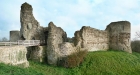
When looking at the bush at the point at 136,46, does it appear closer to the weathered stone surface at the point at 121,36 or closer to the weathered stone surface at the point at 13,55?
the weathered stone surface at the point at 121,36

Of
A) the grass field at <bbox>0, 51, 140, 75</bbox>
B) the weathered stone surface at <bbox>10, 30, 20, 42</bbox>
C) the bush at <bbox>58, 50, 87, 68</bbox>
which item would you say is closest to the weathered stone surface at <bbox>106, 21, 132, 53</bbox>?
the grass field at <bbox>0, 51, 140, 75</bbox>

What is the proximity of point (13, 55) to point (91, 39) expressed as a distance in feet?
43.5

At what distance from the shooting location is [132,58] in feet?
92.2

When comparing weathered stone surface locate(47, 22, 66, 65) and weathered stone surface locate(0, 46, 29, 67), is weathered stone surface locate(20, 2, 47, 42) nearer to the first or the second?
weathered stone surface locate(47, 22, 66, 65)

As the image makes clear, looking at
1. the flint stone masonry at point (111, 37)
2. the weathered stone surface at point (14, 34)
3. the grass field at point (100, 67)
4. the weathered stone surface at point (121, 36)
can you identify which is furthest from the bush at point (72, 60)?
the weathered stone surface at point (14, 34)

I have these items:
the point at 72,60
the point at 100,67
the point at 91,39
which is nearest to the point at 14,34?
the point at 91,39

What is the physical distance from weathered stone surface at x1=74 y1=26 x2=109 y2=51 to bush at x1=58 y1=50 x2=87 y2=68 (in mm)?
2373

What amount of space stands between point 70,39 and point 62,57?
6.06 meters

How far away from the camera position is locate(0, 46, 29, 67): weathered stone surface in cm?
1842

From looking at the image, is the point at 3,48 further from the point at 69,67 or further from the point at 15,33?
the point at 15,33

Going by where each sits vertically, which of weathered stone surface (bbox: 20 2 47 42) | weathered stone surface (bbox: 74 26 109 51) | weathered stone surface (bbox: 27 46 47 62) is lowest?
weathered stone surface (bbox: 27 46 47 62)

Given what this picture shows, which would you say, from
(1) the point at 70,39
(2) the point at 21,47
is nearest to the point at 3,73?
(2) the point at 21,47

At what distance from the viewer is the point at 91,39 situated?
3000cm

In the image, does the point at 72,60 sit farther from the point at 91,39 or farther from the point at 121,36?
the point at 121,36
